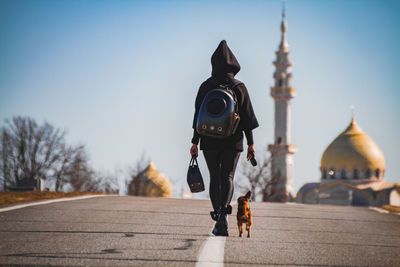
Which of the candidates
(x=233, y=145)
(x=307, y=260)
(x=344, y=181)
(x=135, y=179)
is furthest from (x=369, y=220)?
(x=344, y=181)

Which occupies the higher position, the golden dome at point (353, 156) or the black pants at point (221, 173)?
the golden dome at point (353, 156)

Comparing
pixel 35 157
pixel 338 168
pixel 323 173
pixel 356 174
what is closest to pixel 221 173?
pixel 35 157

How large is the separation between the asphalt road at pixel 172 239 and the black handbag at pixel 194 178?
1.78 ft

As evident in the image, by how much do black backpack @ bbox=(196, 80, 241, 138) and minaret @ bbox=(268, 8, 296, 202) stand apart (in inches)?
2992

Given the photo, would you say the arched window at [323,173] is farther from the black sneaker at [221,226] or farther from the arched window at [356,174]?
the black sneaker at [221,226]

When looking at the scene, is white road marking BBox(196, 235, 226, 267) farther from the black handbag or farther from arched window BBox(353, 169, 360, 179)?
arched window BBox(353, 169, 360, 179)

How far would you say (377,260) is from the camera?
224 inches

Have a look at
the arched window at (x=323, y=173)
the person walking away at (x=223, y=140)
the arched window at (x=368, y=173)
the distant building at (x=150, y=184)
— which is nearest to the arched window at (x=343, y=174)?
the arched window at (x=323, y=173)

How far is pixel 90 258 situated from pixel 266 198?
220ft

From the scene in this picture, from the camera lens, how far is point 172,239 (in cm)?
664

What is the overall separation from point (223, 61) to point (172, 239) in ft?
6.83

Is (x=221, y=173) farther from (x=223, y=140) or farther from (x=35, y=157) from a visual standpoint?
(x=35, y=157)

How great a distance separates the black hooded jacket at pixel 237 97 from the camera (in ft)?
23.1

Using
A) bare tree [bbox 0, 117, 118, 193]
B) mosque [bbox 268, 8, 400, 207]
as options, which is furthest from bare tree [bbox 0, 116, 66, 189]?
mosque [bbox 268, 8, 400, 207]
